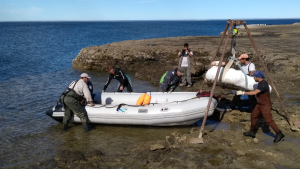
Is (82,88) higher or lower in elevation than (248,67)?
lower

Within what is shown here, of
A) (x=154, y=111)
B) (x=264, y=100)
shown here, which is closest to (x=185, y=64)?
(x=154, y=111)

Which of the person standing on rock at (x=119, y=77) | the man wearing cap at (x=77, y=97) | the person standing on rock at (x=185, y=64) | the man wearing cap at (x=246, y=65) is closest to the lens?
the man wearing cap at (x=246, y=65)

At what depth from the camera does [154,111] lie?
7.22m

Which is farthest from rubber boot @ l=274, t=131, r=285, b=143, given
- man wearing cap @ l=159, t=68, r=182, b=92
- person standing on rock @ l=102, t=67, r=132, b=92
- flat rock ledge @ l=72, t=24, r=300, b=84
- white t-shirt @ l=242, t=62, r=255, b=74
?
flat rock ledge @ l=72, t=24, r=300, b=84

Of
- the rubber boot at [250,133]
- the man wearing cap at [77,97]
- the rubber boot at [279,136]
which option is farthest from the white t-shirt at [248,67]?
the man wearing cap at [77,97]

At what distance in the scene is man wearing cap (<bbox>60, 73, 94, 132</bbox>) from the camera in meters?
7.14

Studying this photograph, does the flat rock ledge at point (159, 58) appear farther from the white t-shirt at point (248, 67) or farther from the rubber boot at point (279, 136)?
the rubber boot at point (279, 136)

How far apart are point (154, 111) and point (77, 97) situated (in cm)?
223

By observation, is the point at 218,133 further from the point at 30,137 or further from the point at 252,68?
the point at 30,137

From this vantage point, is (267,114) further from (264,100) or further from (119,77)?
(119,77)

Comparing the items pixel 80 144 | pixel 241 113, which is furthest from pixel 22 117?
pixel 241 113

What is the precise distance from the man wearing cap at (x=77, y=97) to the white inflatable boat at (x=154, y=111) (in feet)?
0.93

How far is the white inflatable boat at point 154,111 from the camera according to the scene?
7059mm

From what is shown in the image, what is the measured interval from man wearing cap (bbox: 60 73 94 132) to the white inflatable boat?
283 millimetres
